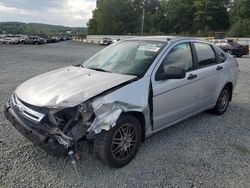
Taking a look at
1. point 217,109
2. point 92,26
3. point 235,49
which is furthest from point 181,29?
point 217,109

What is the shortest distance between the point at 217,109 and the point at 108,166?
305cm

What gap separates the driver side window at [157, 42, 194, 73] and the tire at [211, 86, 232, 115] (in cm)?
139

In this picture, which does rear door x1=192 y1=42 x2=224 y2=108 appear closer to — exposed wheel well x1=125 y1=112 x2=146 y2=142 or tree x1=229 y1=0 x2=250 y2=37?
exposed wheel well x1=125 y1=112 x2=146 y2=142

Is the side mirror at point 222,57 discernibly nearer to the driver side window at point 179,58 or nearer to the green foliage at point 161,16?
the driver side window at point 179,58

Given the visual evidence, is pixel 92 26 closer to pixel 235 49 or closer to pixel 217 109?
pixel 235 49

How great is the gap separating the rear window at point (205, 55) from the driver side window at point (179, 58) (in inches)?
11.2

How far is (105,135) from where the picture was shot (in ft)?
10.9

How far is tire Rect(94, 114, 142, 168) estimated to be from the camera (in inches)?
132

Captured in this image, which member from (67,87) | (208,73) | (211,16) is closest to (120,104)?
(67,87)

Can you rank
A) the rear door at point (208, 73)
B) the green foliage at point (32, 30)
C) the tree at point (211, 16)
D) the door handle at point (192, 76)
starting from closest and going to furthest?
the door handle at point (192, 76), the rear door at point (208, 73), the tree at point (211, 16), the green foliage at point (32, 30)

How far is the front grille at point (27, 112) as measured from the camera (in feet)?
10.8

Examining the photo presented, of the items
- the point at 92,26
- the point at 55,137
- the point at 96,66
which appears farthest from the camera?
the point at 92,26

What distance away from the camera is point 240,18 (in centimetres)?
7275

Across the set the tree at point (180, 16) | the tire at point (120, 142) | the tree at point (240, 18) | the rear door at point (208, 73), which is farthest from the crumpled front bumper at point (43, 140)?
the tree at point (180, 16)
